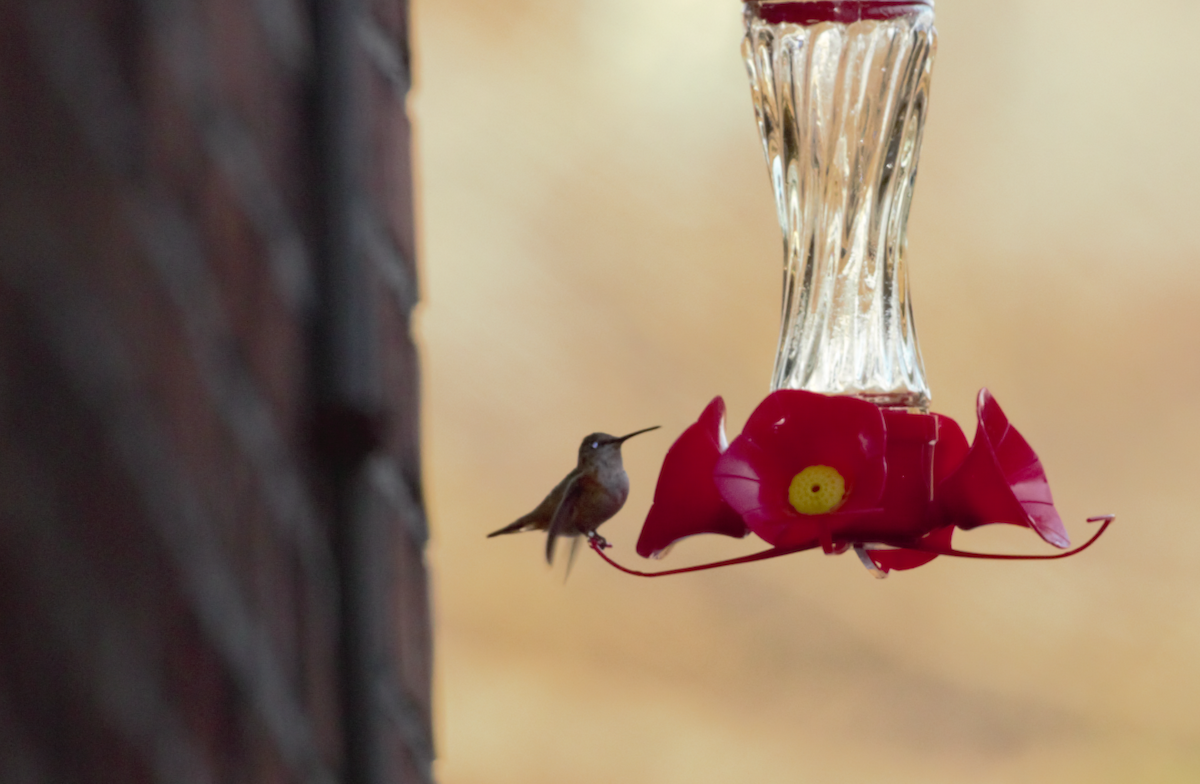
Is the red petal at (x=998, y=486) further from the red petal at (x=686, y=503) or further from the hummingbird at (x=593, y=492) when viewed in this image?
the hummingbird at (x=593, y=492)

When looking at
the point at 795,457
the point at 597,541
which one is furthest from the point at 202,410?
the point at 597,541

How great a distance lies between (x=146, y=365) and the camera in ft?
1.68

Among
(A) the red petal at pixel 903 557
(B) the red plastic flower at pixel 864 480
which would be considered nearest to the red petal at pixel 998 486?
(B) the red plastic flower at pixel 864 480

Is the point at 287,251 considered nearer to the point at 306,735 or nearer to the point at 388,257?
the point at 388,257

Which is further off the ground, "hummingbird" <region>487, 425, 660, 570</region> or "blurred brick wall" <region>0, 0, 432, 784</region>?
"blurred brick wall" <region>0, 0, 432, 784</region>

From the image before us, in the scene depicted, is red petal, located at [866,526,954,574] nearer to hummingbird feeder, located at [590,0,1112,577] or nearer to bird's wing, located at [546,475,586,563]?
hummingbird feeder, located at [590,0,1112,577]

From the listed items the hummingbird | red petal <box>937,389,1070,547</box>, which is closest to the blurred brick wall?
red petal <box>937,389,1070,547</box>

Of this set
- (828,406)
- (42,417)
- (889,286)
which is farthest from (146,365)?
(889,286)

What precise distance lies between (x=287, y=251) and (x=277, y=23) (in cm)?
12

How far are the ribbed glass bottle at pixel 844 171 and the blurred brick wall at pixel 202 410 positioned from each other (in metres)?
0.73

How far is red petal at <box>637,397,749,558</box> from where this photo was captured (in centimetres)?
124

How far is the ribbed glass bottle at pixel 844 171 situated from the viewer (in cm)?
126

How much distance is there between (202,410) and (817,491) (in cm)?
74

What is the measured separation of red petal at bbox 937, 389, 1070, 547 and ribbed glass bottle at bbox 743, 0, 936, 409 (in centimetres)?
10
